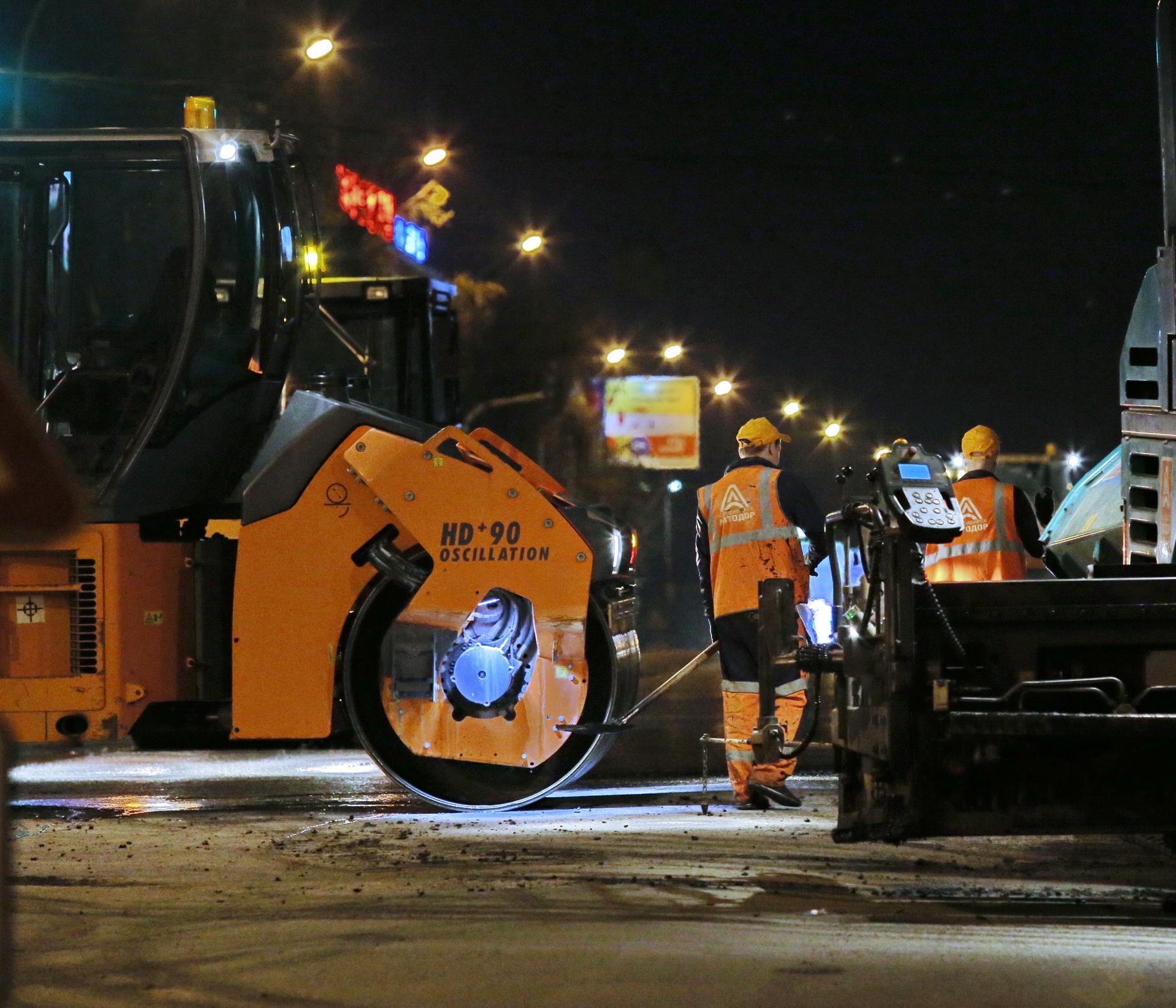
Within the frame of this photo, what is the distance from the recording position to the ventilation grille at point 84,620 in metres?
7.36

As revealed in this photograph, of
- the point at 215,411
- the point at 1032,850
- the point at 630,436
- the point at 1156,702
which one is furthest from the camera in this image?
the point at 630,436

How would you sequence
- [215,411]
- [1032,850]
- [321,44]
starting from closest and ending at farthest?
1. [1032,850]
2. [215,411]
3. [321,44]

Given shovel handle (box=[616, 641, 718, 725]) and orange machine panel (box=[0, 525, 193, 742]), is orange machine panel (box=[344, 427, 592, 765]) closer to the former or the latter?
shovel handle (box=[616, 641, 718, 725])

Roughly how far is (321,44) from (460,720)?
8.90 metres

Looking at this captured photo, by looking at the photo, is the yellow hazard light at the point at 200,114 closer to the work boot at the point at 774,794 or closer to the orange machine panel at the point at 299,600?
the orange machine panel at the point at 299,600

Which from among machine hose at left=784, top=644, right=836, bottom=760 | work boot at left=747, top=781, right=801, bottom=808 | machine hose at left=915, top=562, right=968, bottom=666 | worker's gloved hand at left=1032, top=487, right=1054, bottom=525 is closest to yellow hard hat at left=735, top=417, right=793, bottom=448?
worker's gloved hand at left=1032, top=487, right=1054, bottom=525

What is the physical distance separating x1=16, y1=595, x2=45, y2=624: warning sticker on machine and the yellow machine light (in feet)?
26.5

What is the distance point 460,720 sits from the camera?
23.8ft

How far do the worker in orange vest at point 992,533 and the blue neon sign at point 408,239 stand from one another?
10.8m

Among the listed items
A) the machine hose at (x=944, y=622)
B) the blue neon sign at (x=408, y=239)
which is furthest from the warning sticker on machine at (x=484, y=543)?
the blue neon sign at (x=408, y=239)

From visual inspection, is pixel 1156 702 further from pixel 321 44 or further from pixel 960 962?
→ pixel 321 44

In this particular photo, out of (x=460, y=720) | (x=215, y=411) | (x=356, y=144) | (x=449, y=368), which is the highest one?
(x=356, y=144)

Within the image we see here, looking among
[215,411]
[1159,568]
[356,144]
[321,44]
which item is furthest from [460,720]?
[356,144]

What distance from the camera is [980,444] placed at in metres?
8.54
